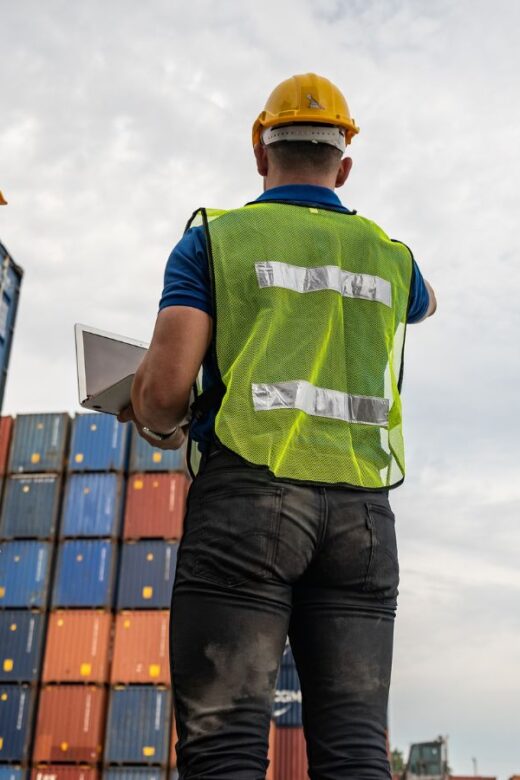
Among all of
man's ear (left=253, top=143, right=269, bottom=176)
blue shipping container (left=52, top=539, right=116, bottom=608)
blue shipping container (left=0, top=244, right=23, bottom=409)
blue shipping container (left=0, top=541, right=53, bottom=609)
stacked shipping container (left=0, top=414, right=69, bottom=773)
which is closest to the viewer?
man's ear (left=253, top=143, right=269, bottom=176)

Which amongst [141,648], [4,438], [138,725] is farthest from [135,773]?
[4,438]

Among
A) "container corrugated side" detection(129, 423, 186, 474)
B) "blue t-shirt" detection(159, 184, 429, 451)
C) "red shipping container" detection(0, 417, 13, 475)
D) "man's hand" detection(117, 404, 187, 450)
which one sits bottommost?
"man's hand" detection(117, 404, 187, 450)

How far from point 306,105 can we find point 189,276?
2.23 feet

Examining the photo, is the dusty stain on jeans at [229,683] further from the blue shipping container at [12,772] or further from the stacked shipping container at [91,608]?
the blue shipping container at [12,772]

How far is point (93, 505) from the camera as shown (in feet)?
61.1

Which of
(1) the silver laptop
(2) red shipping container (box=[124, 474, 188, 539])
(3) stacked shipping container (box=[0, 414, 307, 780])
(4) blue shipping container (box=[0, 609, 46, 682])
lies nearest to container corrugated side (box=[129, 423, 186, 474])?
(3) stacked shipping container (box=[0, 414, 307, 780])

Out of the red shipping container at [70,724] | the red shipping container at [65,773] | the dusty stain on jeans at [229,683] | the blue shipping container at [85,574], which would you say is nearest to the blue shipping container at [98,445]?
the blue shipping container at [85,574]

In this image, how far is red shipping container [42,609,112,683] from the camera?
1717 centimetres

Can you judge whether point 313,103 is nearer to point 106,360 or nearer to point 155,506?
point 106,360

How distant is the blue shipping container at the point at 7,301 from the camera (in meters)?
13.9

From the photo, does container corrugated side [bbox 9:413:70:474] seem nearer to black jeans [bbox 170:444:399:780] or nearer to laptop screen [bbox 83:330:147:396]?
laptop screen [bbox 83:330:147:396]

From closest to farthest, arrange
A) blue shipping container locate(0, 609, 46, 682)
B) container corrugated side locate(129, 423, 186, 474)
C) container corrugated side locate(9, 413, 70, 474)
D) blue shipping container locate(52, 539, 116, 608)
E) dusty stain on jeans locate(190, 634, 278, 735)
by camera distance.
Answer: dusty stain on jeans locate(190, 634, 278, 735) < blue shipping container locate(0, 609, 46, 682) < blue shipping container locate(52, 539, 116, 608) < container corrugated side locate(129, 423, 186, 474) < container corrugated side locate(9, 413, 70, 474)

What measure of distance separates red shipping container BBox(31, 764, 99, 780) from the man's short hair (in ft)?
53.9

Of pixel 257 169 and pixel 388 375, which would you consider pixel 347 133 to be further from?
pixel 388 375
